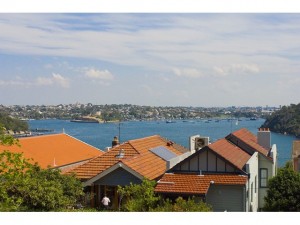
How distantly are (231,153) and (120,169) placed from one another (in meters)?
2.88

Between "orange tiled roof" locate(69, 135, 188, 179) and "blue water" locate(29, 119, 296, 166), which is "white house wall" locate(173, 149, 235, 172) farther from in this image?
"blue water" locate(29, 119, 296, 166)

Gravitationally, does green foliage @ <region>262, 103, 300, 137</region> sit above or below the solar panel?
above

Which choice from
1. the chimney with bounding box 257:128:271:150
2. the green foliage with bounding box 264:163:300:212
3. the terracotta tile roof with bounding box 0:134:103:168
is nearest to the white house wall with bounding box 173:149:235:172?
the green foliage with bounding box 264:163:300:212

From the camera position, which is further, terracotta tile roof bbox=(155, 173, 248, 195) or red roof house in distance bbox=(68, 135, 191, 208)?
red roof house in distance bbox=(68, 135, 191, 208)

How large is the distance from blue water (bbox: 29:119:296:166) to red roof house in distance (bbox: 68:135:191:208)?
10828 mm

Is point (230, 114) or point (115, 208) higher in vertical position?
point (230, 114)

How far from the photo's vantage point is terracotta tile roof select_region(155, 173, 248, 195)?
10.7m

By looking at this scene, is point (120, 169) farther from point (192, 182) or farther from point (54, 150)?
point (54, 150)

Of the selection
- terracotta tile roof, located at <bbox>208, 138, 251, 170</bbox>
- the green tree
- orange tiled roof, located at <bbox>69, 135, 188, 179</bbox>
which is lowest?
the green tree

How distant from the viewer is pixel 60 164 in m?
19.1

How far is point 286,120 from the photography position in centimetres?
3400
